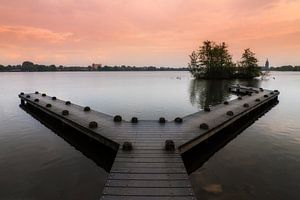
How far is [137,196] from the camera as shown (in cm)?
928

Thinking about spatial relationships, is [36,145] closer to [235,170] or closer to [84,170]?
[84,170]

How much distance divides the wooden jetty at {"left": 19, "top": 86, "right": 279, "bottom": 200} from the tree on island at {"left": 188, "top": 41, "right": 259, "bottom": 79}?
259 ft

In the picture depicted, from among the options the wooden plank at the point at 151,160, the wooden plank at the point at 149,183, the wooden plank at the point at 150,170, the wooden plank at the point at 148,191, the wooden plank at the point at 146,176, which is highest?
the wooden plank at the point at 151,160

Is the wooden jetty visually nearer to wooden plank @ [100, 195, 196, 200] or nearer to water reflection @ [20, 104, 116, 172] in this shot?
wooden plank @ [100, 195, 196, 200]

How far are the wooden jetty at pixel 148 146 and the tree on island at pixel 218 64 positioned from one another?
78.8m

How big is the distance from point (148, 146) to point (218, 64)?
304 feet

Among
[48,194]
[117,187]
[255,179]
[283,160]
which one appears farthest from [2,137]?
[283,160]

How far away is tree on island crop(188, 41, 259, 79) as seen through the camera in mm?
101688

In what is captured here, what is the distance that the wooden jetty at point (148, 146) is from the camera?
32.0 feet

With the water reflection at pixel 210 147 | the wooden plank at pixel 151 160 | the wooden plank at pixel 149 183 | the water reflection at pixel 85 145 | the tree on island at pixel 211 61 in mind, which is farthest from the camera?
the tree on island at pixel 211 61

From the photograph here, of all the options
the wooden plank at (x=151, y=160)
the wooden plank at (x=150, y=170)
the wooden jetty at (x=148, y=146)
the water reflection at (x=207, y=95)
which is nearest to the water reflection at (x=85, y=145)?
the wooden jetty at (x=148, y=146)

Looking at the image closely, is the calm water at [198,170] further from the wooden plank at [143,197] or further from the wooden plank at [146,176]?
the wooden plank at [143,197]

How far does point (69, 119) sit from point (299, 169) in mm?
15952

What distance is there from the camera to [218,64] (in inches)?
4013
